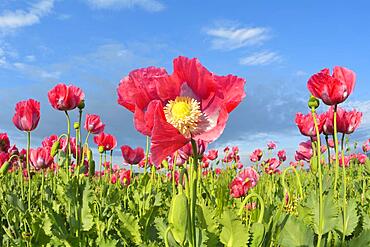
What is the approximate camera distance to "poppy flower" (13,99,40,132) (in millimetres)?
3010

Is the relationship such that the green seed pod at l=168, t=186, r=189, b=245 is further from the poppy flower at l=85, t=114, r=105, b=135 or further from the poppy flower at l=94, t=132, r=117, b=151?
the poppy flower at l=94, t=132, r=117, b=151

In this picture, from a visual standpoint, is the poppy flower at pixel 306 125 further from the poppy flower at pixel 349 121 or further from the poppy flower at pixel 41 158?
the poppy flower at pixel 41 158

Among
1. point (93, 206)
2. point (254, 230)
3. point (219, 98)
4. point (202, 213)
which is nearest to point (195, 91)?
point (219, 98)

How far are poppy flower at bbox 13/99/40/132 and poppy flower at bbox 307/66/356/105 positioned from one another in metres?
1.87

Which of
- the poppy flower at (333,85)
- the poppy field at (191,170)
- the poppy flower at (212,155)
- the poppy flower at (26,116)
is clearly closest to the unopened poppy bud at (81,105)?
the poppy field at (191,170)

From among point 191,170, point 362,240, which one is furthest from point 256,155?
point 191,170

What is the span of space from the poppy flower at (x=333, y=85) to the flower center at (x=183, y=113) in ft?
2.83

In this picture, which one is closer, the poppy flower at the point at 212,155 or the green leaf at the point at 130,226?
the green leaf at the point at 130,226

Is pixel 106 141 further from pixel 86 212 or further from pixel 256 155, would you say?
pixel 256 155

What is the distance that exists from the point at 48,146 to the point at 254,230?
2714 millimetres

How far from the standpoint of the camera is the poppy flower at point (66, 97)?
2742mm

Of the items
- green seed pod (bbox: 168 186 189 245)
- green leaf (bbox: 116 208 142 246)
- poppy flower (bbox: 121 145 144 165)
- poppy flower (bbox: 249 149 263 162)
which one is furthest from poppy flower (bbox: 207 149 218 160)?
green seed pod (bbox: 168 186 189 245)

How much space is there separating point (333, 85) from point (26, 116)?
198cm

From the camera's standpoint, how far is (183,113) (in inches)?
43.3
